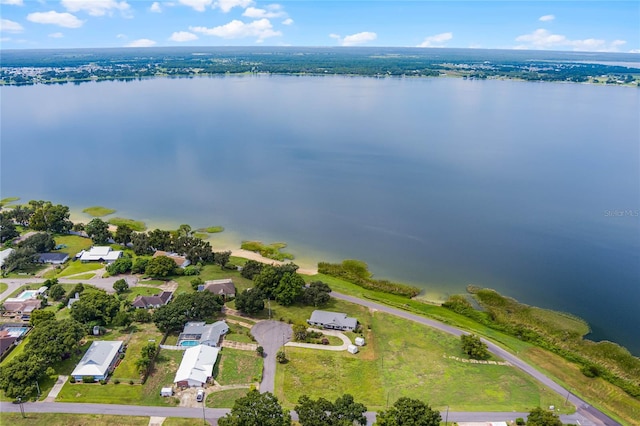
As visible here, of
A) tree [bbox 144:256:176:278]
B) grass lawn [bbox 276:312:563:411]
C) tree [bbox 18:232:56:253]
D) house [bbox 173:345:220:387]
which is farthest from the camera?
tree [bbox 18:232:56:253]

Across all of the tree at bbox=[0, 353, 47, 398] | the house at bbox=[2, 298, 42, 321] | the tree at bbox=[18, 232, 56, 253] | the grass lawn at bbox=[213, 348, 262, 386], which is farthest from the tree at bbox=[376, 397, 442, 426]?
the tree at bbox=[18, 232, 56, 253]

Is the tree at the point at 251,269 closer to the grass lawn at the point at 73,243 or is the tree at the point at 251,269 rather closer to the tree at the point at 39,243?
the grass lawn at the point at 73,243

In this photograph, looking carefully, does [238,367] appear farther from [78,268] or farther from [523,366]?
[78,268]

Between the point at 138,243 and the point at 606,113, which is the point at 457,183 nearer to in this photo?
the point at 138,243

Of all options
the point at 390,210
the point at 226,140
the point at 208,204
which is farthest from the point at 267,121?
the point at 390,210

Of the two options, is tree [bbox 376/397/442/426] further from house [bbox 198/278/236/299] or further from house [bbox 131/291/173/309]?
house [bbox 131/291/173/309]
